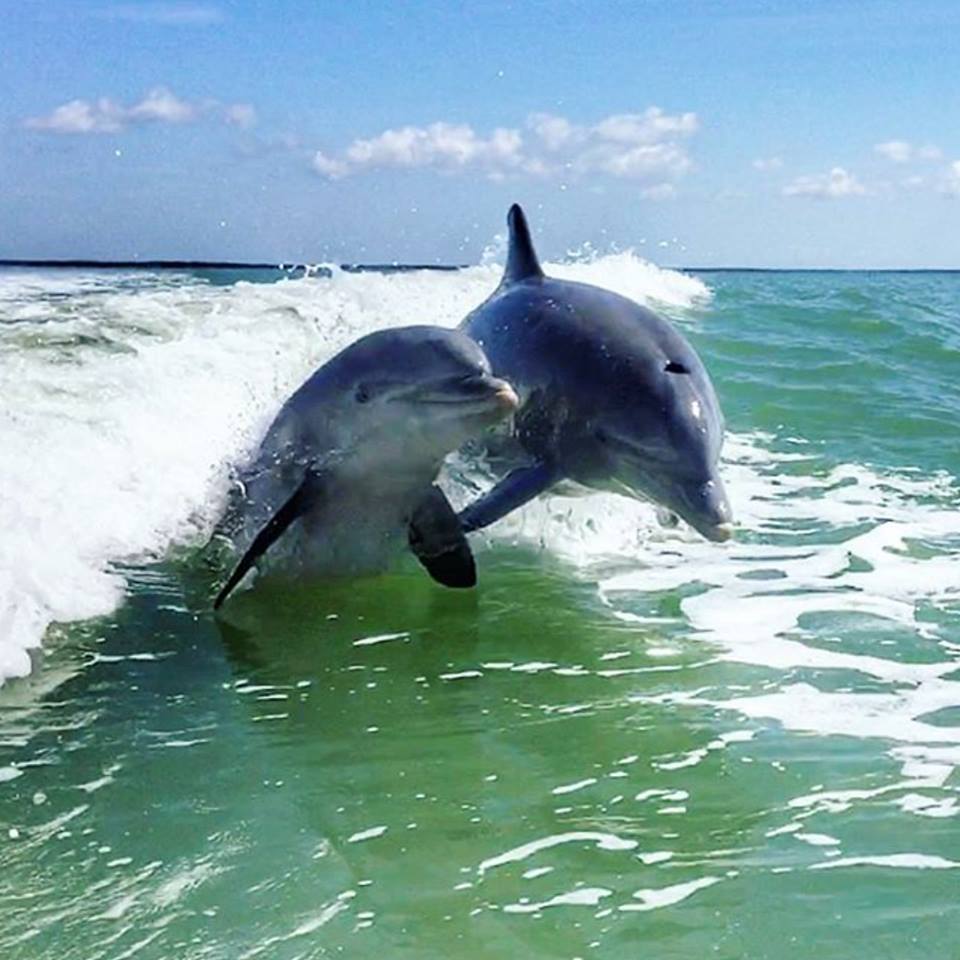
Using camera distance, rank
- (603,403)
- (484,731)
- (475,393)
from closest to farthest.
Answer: (484,731)
(475,393)
(603,403)

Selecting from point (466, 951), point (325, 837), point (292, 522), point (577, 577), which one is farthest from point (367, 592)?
point (466, 951)

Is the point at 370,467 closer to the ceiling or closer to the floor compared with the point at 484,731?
closer to the ceiling

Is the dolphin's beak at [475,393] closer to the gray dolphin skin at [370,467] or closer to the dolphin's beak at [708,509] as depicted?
the gray dolphin skin at [370,467]

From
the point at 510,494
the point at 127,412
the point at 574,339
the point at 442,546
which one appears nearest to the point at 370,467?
the point at 442,546

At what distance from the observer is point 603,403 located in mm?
8281

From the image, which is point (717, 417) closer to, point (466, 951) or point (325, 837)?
point (325, 837)

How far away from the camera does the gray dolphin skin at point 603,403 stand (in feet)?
Result: 25.6

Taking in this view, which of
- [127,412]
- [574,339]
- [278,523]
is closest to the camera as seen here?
[278,523]

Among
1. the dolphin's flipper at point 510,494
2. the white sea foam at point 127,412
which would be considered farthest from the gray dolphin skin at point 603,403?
the white sea foam at point 127,412

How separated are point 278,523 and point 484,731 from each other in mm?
2532

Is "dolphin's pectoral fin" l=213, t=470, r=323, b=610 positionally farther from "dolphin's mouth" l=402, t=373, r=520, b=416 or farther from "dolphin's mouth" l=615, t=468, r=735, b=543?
"dolphin's mouth" l=615, t=468, r=735, b=543

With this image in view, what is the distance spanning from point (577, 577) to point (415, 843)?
3.88m

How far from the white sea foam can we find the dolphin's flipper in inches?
68.6

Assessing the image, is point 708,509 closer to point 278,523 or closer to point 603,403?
point 603,403
